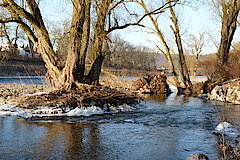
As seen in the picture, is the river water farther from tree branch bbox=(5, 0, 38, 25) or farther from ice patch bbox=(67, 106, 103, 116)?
tree branch bbox=(5, 0, 38, 25)

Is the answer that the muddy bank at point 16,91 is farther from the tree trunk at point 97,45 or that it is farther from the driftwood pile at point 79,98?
the tree trunk at point 97,45

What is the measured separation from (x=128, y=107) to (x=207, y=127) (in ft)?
13.1

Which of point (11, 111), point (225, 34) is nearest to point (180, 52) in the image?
point (225, 34)

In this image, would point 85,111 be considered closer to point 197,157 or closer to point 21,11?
point 21,11

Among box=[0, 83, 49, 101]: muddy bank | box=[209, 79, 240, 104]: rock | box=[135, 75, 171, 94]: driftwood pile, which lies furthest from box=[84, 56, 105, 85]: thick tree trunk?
box=[135, 75, 171, 94]: driftwood pile

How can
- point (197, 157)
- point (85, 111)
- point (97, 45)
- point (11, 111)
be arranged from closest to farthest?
point (197, 157) < point (11, 111) < point (85, 111) < point (97, 45)

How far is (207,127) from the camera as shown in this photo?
704cm

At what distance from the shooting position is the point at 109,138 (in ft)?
18.9

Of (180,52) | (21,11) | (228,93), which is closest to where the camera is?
(21,11)

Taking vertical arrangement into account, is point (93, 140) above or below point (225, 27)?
below

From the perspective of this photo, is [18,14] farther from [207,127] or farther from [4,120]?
[207,127]

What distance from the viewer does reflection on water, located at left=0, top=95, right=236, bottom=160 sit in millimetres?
4578

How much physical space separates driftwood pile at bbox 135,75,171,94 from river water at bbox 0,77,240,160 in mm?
11009

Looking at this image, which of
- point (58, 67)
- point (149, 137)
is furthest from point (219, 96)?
point (149, 137)
